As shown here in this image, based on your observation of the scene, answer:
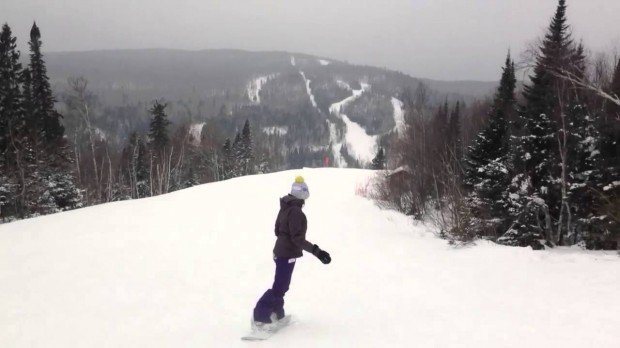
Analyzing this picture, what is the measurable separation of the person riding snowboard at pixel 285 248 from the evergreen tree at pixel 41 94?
4090 centimetres

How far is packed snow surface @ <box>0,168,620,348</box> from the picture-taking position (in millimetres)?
5340

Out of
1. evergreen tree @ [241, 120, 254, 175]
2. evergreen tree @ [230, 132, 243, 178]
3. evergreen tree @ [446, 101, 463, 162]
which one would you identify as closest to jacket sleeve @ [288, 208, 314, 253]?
evergreen tree @ [446, 101, 463, 162]

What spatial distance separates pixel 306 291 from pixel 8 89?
122ft

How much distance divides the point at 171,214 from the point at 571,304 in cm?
1469

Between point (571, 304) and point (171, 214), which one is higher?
point (571, 304)

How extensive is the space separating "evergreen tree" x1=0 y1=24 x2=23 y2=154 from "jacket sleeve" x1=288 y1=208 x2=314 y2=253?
111 ft

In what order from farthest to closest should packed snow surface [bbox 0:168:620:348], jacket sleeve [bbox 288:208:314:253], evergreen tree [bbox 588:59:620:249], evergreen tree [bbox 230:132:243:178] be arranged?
evergreen tree [bbox 230:132:243:178], evergreen tree [bbox 588:59:620:249], packed snow surface [bbox 0:168:620:348], jacket sleeve [bbox 288:208:314:253]

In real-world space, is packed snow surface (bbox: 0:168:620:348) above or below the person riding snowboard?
below

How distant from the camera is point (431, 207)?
2156 cm

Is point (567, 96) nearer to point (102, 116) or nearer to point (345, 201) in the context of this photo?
point (345, 201)

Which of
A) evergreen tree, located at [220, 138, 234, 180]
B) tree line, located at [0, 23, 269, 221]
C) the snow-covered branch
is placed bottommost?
evergreen tree, located at [220, 138, 234, 180]

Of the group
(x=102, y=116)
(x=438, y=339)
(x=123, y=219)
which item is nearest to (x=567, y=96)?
(x=438, y=339)

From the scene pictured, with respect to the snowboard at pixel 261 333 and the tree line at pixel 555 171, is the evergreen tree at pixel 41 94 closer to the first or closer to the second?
the tree line at pixel 555 171

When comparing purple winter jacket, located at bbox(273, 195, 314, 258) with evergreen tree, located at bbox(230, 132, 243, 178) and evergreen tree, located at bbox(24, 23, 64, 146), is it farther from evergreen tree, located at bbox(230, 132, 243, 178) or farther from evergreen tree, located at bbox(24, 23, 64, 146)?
evergreen tree, located at bbox(230, 132, 243, 178)
